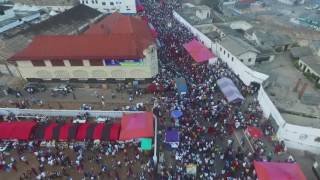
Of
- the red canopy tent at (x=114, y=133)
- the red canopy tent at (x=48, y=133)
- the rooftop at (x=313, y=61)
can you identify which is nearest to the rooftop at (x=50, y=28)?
the red canopy tent at (x=48, y=133)

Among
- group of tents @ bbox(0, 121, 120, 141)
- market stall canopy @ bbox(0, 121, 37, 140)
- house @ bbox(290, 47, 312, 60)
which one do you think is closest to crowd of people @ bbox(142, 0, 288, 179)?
group of tents @ bbox(0, 121, 120, 141)

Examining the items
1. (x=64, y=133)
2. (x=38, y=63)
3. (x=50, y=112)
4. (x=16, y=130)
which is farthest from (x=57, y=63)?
(x=64, y=133)

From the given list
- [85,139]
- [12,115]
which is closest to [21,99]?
[12,115]

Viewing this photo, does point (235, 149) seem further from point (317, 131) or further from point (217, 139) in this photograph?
point (317, 131)

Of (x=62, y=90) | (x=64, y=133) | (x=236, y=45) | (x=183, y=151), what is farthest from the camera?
(x=236, y=45)

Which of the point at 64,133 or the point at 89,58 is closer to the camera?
the point at 64,133

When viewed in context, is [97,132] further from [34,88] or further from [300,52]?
[300,52]

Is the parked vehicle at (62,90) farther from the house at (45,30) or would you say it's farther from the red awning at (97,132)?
the red awning at (97,132)
